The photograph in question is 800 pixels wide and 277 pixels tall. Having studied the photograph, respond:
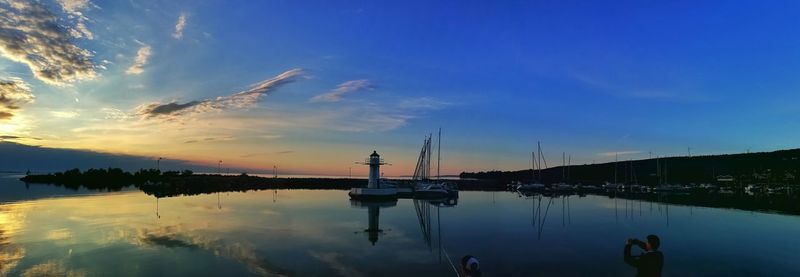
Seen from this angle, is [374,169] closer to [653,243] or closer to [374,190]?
[374,190]

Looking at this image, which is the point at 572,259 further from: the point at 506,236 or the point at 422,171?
the point at 422,171

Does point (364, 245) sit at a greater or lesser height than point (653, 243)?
lesser

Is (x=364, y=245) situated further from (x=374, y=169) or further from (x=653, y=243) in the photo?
(x=374, y=169)

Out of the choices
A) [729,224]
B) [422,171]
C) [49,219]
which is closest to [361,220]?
[49,219]

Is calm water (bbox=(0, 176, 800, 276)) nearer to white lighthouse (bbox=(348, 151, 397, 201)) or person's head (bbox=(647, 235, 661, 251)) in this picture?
person's head (bbox=(647, 235, 661, 251))

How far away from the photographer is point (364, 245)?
26062 millimetres

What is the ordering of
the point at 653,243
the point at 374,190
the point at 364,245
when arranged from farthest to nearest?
the point at 374,190
the point at 364,245
the point at 653,243

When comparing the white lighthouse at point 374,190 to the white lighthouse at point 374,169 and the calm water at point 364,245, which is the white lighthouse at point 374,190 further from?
the calm water at point 364,245

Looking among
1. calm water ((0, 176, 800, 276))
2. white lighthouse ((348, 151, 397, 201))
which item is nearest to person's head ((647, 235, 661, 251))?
calm water ((0, 176, 800, 276))

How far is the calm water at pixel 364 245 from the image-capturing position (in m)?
19.7

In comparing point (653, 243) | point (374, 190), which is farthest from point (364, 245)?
point (374, 190)

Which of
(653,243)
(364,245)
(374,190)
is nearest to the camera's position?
(653,243)

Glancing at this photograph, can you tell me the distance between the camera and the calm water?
1966 cm

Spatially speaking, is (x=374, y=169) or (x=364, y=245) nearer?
(x=364, y=245)
